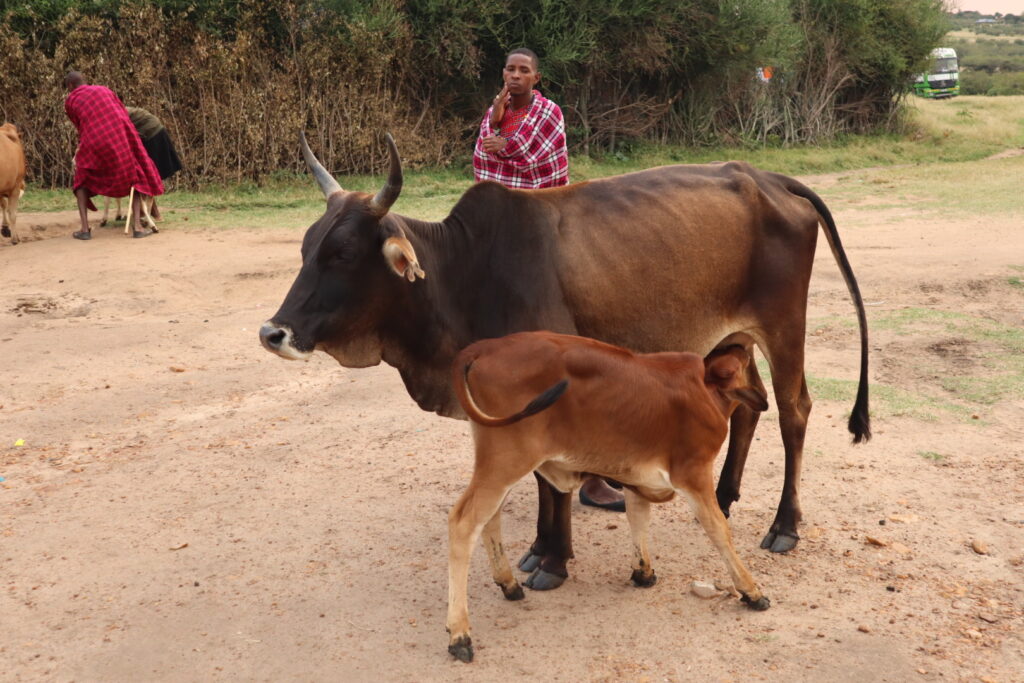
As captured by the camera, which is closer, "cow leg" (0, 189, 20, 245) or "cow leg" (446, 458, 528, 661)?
"cow leg" (446, 458, 528, 661)

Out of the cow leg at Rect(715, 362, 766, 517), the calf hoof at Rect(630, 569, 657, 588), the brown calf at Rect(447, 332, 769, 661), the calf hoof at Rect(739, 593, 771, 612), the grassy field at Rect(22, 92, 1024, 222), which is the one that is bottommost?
the grassy field at Rect(22, 92, 1024, 222)

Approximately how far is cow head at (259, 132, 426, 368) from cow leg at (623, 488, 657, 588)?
1170 millimetres

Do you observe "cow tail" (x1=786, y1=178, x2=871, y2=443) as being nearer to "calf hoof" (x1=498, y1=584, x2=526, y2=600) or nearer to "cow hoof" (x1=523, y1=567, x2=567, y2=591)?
"cow hoof" (x1=523, y1=567, x2=567, y2=591)

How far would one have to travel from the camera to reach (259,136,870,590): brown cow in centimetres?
391

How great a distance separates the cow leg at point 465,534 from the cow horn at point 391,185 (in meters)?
1.00

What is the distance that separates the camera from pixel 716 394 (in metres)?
3.95

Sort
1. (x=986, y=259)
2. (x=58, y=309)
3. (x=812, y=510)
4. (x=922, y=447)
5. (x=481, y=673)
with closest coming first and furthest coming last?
1. (x=481, y=673)
2. (x=812, y=510)
3. (x=922, y=447)
4. (x=58, y=309)
5. (x=986, y=259)

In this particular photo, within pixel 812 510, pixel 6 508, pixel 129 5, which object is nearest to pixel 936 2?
pixel 129 5

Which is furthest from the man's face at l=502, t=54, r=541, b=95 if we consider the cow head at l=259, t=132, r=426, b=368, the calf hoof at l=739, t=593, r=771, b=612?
the calf hoof at l=739, t=593, r=771, b=612

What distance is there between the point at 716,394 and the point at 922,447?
6.58 ft

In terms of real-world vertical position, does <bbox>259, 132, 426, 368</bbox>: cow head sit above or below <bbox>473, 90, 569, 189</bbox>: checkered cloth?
below

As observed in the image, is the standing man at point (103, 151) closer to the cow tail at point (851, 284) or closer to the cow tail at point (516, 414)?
the cow tail at point (851, 284)

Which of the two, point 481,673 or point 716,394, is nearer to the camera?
point 481,673

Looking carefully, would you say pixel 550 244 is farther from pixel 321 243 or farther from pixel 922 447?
pixel 922 447
